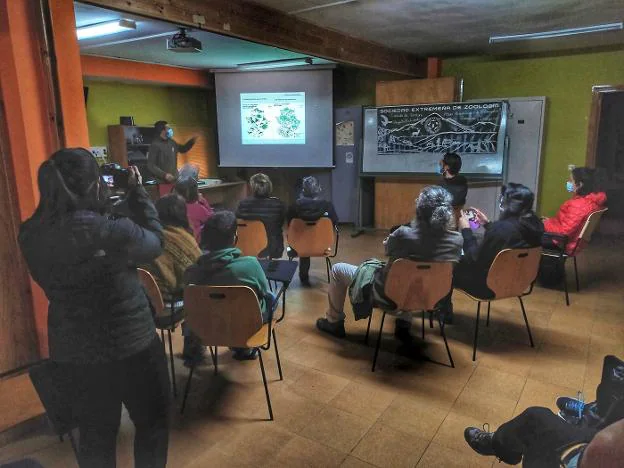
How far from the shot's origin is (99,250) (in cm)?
129

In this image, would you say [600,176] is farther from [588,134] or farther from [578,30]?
[578,30]

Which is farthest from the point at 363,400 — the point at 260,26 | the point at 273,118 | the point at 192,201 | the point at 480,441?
Answer: the point at 273,118

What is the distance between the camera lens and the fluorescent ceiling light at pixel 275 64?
19.1 feet

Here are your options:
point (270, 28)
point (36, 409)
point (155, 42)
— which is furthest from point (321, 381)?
point (155, 42)

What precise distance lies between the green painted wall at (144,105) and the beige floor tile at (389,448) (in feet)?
17.7

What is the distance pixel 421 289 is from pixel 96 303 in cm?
171

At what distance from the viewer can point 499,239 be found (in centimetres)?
284

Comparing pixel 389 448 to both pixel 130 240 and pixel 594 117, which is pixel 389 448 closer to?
pixel 130 240

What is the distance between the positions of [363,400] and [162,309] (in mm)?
1178

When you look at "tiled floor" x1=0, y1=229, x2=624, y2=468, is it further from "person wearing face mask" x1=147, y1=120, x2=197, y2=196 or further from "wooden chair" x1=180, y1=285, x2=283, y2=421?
"person wearing face mask" x1=147, y1=120, x2=197, y2=196

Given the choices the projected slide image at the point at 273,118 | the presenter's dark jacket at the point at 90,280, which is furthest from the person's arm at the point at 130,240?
the projected slide image at the point at 273,118

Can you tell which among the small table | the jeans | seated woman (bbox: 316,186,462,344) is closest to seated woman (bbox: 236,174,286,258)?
the jeans

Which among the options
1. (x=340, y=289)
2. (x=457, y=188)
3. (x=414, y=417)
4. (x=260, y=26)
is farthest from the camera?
(x=457, y=188)

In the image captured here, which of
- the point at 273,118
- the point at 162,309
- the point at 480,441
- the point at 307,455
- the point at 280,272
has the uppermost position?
the point at 273,118
